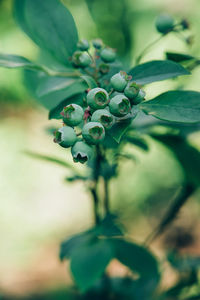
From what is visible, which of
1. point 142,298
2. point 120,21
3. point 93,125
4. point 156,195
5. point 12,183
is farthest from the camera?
point 120,21

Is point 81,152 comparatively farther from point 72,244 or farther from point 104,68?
point 72,244

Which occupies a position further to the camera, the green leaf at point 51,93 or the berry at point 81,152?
the green leaf at point 51,93

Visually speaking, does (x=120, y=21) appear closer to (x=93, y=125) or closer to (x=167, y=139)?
(x=167, y=139)

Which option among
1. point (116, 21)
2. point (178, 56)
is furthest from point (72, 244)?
point (116, 21)

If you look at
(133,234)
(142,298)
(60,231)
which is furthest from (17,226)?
(142,298)

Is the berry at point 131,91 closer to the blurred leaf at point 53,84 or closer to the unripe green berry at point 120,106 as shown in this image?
the unripe green berry at point 120,106

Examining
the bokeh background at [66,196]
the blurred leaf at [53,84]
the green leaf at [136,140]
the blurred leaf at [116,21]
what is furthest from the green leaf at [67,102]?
the blurred leaf at [116,21]

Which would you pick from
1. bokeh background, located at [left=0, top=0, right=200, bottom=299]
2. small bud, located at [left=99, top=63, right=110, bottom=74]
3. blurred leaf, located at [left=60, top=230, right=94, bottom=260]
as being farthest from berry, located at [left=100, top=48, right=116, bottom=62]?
bokeh background, located at [left=0, top=0, right=200, bottom=299]
